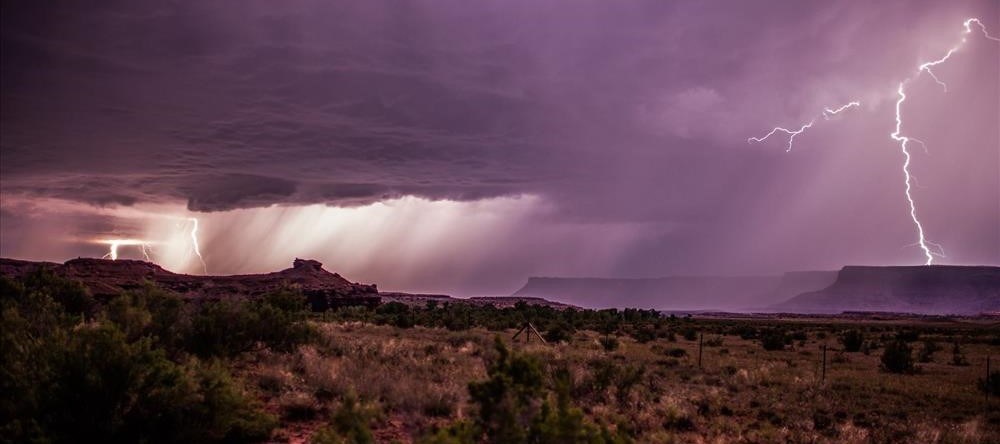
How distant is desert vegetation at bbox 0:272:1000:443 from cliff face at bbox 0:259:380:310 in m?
57.6

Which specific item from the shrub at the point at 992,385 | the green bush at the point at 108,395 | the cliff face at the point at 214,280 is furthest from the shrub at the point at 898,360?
the cliff face at the point at 214,280

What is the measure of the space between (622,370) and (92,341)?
13622 mm

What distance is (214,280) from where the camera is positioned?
95.1 m

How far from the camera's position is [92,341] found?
941cm

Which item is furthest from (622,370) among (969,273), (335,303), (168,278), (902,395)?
(969,273)

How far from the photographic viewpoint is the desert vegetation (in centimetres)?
780

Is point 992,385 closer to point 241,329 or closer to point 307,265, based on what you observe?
point 241,329

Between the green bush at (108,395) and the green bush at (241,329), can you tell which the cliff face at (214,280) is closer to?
the green bush at (241,329)

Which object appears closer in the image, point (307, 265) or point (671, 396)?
point (671, 396)

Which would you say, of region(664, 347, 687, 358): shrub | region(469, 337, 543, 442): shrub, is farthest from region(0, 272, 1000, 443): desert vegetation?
region(664, 347, 687, 358): shrub

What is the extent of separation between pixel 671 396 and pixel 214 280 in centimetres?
9091

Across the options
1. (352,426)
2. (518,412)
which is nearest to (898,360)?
(518,412)

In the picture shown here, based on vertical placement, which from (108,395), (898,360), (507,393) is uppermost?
(507,393)

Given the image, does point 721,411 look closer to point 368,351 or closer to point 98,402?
point 368,351
